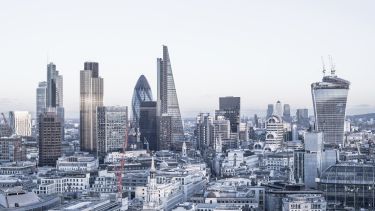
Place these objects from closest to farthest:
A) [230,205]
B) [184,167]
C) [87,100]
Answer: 1. [230,205]
2. [184,167]
3. [87,100]

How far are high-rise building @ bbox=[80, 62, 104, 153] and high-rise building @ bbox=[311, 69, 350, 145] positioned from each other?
5554 cm

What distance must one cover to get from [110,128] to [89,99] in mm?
16790

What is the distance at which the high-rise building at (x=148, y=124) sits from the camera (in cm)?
15788

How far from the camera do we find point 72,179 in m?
87.7

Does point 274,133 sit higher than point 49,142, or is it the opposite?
point 274,133

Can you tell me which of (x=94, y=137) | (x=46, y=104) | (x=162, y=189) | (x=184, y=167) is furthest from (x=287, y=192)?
(x=46, y=104)

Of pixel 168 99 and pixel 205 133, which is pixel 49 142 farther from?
pixel 168 99

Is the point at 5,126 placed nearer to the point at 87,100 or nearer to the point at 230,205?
the point at 87,100

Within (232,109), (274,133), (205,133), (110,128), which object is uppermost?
(232,109)

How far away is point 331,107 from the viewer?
4456 inches

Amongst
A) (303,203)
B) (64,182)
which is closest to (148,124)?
(64,182)

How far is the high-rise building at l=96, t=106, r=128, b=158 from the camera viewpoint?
140125 mm

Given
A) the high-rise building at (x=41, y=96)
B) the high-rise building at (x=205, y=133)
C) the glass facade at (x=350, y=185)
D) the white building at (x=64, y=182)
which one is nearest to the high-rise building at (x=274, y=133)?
the high-rise building at (x=205, y=133)

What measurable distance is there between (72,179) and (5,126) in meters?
60.4
